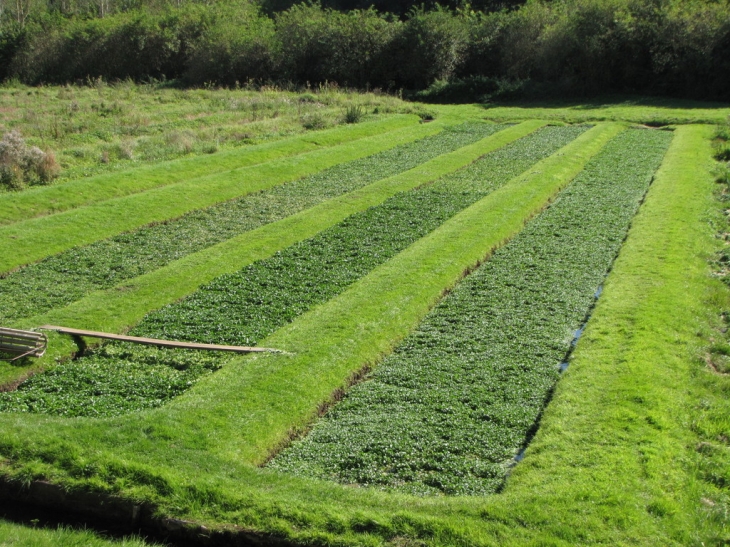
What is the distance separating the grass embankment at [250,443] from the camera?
32.9 ft

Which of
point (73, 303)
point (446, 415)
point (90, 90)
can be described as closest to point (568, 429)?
point (446, 415)

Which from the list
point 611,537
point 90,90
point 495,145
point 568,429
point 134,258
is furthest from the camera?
point 90,90

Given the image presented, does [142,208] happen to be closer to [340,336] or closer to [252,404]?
[340,336]

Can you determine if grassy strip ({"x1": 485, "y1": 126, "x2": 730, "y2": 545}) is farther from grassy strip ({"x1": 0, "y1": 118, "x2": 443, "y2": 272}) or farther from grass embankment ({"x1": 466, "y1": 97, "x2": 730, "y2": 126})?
grass embankment ({"x1": 466, "y1": 97, "x2": 730, "y2": 126})

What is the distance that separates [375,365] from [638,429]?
17.3 ft

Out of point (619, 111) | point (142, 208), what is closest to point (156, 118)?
point (142, 208)

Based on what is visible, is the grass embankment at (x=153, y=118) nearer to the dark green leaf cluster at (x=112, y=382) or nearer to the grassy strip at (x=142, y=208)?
the grassy strip at (x=142, y=208)

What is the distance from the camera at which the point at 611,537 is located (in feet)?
31.5

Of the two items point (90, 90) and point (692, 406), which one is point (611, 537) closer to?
point (692, 406)

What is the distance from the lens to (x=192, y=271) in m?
19.6

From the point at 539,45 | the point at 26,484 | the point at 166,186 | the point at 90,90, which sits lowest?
the point at 26,484

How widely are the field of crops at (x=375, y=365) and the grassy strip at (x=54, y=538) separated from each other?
0.37 ft

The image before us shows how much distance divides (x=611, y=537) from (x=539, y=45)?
56720mm

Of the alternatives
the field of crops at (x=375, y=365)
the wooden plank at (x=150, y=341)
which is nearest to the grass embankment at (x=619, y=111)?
the field of crops at (x=375, y=365)
